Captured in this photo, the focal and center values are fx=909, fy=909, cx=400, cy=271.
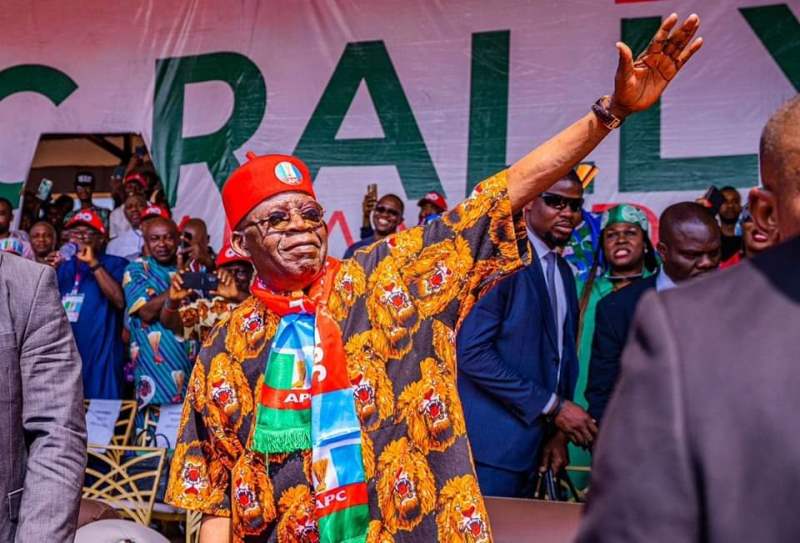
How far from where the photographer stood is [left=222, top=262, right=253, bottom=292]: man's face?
4.79 meters

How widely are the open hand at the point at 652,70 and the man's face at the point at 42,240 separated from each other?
227 inches

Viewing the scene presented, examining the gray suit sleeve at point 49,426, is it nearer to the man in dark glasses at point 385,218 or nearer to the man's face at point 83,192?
the man in dark glasses at point 385,218

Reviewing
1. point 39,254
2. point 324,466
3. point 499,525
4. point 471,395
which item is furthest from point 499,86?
point 324,466

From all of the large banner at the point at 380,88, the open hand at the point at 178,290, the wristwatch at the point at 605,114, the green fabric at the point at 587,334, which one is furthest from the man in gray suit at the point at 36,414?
the large banner at the point at 380,88

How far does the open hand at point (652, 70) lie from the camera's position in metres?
1.99

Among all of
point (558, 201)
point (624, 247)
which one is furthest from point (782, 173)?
point (624, 247)

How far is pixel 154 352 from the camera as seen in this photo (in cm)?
535

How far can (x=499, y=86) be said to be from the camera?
626cm

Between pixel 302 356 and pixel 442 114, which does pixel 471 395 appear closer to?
pixel 302 356

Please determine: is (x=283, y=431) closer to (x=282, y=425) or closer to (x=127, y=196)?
(x=282, y=425)

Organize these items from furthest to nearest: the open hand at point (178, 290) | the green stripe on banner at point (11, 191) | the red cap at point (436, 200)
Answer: the green stripe on banner at point (11, 191)
the red cap at point (436, 200)
the open hand at point (178, 290)

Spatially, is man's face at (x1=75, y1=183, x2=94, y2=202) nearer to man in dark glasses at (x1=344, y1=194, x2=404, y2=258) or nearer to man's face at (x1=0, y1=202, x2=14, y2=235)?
man's face at (x1=0, y1=202, x2=14, y2=235)

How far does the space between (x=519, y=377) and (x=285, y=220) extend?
176 centimetres

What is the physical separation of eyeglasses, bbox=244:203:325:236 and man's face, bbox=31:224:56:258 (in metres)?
4.98
